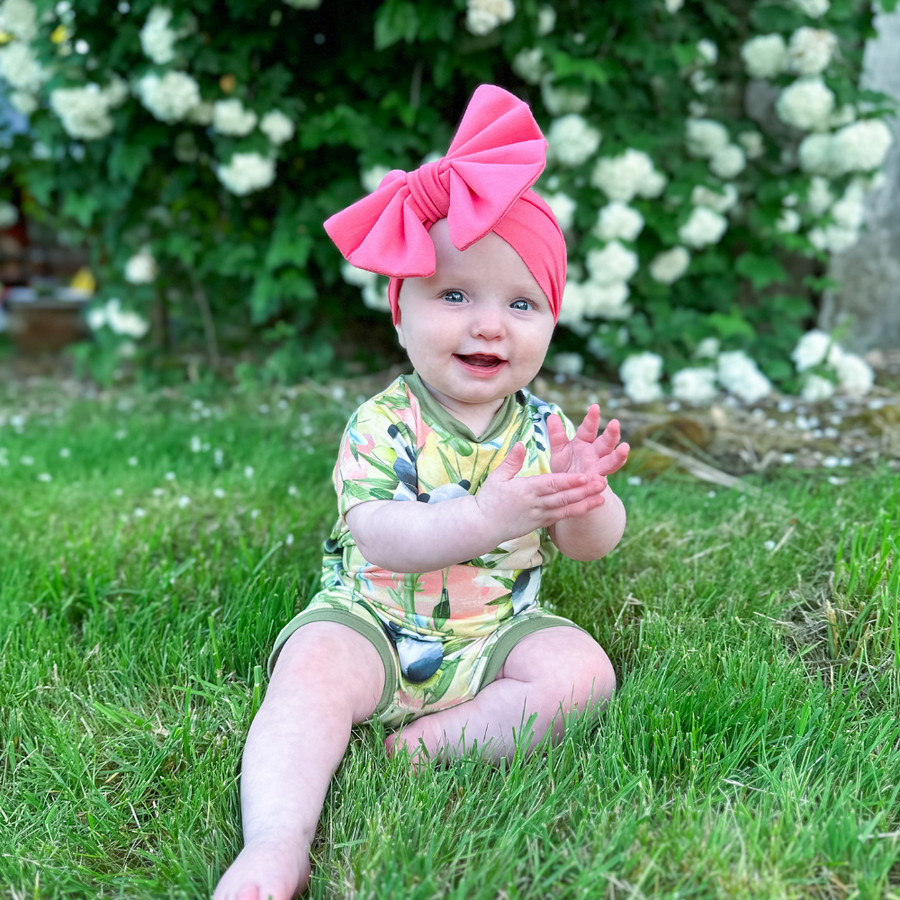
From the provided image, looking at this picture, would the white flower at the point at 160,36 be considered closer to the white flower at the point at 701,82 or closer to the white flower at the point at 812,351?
the white flower at the point at 701,82

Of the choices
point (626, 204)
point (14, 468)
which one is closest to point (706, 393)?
point (626, 204)

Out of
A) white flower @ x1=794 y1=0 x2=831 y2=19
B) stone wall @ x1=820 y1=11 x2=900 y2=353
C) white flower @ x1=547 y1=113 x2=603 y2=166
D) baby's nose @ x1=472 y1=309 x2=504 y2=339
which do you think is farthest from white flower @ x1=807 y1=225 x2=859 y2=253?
baby's nose @ x1=472 y1=309 x2=504 y2=339

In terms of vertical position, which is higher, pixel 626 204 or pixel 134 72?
pixel 134 72

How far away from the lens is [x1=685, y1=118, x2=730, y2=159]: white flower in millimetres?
3633

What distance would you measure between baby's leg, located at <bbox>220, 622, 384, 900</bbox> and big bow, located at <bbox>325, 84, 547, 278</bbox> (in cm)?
62

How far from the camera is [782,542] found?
1995 mm

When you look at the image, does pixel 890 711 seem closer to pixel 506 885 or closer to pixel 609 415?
pixel 506 885

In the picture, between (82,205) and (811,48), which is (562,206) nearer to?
(811,48)

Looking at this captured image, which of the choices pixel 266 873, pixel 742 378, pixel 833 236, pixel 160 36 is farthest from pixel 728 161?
pixel 266 873

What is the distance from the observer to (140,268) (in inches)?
161

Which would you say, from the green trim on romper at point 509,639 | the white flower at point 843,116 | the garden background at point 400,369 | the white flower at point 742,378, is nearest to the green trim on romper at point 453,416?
the green trim on romper at point 509,639

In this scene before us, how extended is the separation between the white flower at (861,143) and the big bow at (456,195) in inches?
96.2

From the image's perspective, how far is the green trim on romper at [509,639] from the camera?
5.13 feet

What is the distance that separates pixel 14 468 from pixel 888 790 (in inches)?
99.9
